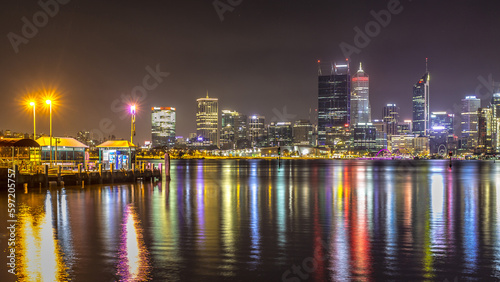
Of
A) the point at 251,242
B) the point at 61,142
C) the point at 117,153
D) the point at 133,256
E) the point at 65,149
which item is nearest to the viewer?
the point at 133,256

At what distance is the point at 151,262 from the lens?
12781 millimetres

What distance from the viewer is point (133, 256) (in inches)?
532

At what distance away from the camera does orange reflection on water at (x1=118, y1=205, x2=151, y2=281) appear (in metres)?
11.6

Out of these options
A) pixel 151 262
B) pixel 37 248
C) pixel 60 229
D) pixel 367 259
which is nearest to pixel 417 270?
pixel 367 259

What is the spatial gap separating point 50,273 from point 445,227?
1520 cm

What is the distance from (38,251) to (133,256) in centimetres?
304

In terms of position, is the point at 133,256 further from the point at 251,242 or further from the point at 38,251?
the point at 251,242

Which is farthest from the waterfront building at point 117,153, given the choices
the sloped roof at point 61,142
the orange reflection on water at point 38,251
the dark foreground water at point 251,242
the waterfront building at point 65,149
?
the orange reflection on water at point 38,251

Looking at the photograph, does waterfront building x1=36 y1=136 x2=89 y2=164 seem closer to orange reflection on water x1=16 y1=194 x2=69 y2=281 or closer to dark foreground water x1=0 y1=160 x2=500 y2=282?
dark foreground water x1=0 y1=160 x2=500 y2=282

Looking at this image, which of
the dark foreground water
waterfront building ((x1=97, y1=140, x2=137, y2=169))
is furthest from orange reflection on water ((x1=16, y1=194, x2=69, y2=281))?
waterfront building ((x1=97, y1=140, x2=137, y2=169))

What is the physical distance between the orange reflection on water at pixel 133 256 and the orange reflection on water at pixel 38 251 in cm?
144

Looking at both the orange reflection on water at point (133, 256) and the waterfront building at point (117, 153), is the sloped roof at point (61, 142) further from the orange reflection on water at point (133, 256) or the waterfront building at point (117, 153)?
the orange reflection on water at point (133, 256)

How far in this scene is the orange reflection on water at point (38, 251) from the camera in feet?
38.1

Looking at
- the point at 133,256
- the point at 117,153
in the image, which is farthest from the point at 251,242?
the point at 117,153
